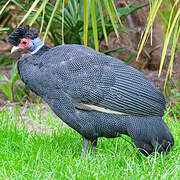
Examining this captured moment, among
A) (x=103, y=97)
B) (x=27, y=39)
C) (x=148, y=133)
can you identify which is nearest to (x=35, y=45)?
(x=27, y=39)

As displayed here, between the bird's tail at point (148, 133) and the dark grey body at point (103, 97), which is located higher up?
the dark grey body at point (103, 97)

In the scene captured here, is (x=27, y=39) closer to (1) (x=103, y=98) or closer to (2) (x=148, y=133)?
(1) (x=103, y=98)

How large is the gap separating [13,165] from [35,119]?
152cm

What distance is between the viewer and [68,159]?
2865mm

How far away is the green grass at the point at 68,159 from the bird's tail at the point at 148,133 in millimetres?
87

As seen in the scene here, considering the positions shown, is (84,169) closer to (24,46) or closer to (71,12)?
(24,46)

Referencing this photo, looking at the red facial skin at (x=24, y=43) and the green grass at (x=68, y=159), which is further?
the red facial skin at (x=24, y=43)

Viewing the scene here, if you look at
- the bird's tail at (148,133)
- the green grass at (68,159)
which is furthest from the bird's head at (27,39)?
the bird's tail at (148,133)

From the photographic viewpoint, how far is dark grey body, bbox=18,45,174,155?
278cm

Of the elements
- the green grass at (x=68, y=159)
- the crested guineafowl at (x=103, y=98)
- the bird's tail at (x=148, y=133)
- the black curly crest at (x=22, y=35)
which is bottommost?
the green grass at (x=68, y=159)

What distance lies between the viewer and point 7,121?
3754mm

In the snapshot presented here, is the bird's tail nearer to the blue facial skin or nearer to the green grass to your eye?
the green grass

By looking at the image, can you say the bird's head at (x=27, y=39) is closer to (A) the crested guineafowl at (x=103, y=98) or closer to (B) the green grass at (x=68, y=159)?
(A) the crested guineafowl at (x=103, y=98)

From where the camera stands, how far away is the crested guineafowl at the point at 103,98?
2.78m
